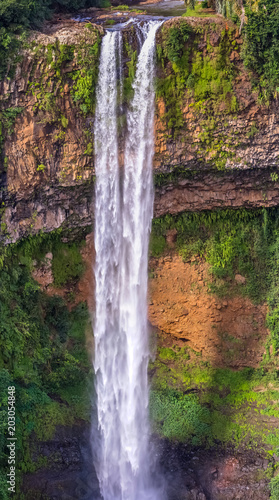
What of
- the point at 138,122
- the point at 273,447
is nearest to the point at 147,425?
the point at 273,447

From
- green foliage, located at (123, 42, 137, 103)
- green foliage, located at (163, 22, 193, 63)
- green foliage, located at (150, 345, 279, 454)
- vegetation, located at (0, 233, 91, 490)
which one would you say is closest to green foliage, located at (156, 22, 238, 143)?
green foliage, located at (163, 22, 193, 63)

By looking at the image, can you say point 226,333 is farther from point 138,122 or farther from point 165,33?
point 165,33

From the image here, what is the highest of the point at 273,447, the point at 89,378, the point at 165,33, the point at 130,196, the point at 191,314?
the point at 165,33

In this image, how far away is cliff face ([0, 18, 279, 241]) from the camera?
1576 cm

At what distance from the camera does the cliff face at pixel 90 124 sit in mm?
15758

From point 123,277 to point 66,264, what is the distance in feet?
7.68

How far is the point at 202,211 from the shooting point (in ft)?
61.6

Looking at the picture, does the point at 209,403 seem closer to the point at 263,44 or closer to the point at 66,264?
the point at 66,264

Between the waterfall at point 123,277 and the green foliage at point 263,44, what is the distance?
276 cm

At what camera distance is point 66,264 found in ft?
61.3

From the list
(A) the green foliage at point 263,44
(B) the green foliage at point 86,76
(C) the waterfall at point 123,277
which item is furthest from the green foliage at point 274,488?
(B) the green foliage at point 86,76

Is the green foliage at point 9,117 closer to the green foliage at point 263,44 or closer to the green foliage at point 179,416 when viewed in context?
the green foliage at point 263,44

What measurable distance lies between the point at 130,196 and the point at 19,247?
3.90m

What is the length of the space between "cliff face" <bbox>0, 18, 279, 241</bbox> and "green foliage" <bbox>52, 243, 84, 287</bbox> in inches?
44.8
